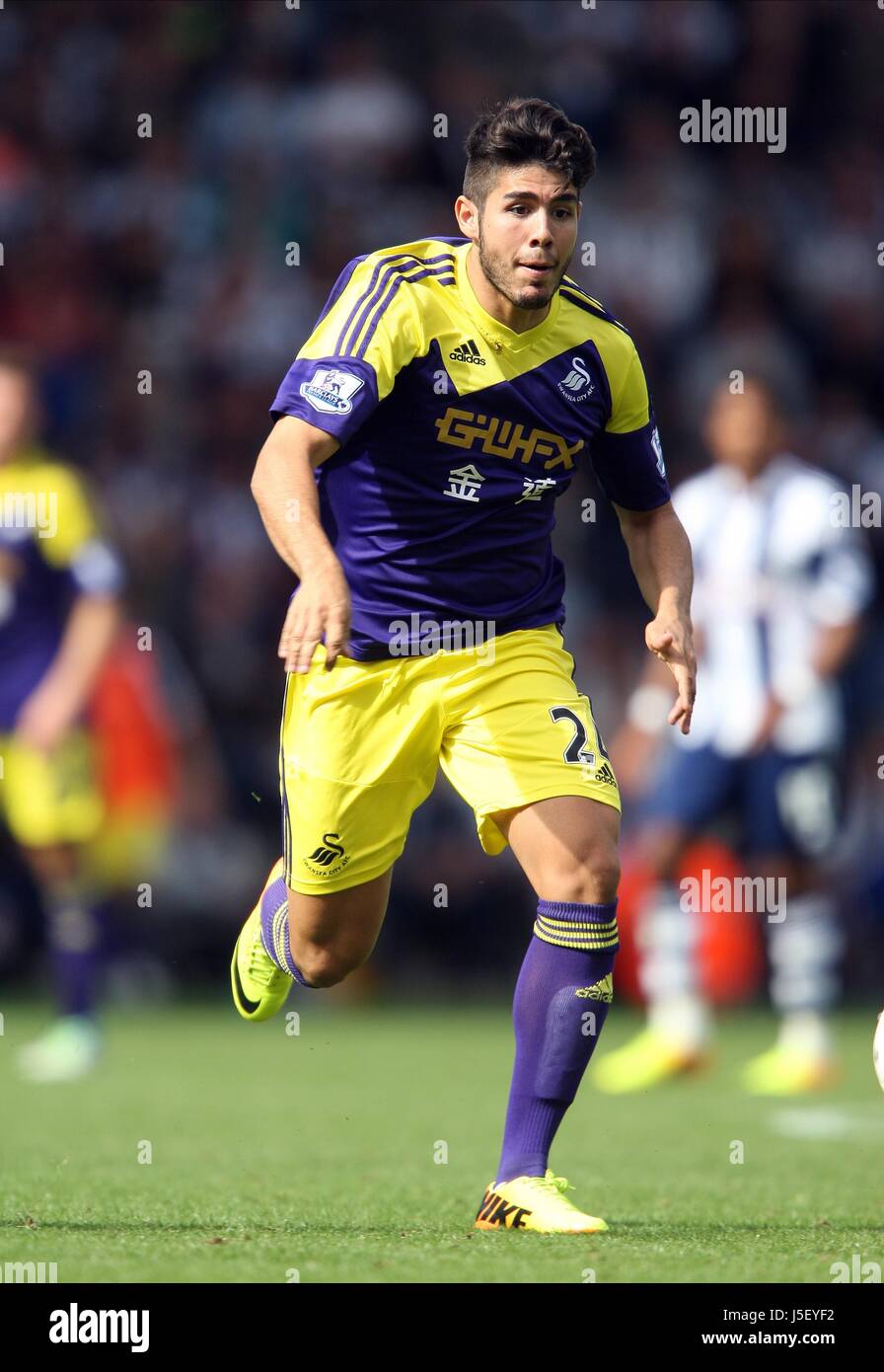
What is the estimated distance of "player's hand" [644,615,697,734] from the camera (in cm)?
480

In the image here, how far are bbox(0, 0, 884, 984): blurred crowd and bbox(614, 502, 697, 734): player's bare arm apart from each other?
6308 mm

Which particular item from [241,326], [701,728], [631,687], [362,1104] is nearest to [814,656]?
[701,728]

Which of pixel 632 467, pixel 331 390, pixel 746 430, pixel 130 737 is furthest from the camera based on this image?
pixel 130 737

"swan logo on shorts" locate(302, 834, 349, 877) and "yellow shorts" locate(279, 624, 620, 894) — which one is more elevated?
"yellow shorts" locate(279, 624, 620, 894)

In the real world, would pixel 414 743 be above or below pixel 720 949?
above

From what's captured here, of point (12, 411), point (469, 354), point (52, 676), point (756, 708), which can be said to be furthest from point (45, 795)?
point (469, 354)

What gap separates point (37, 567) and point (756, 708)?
3061 millimetres

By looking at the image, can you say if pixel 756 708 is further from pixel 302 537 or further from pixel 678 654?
pixel 302 537

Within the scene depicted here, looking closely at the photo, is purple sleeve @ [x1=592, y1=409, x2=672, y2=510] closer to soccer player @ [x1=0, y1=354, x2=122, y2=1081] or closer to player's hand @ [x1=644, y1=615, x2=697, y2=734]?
player's hand @ [x1=644, y1=615, x2=697, y2=734]

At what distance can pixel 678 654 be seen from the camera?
4820mm

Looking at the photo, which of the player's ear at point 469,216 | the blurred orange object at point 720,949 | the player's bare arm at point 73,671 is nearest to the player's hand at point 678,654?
the player's ear at point 469,216

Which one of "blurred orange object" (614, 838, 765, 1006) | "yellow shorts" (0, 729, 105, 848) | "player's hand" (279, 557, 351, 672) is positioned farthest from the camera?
"blurred orange object" (614, 838, 765, 1006)

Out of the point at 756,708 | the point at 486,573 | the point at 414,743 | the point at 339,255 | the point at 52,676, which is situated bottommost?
the point at 414,743

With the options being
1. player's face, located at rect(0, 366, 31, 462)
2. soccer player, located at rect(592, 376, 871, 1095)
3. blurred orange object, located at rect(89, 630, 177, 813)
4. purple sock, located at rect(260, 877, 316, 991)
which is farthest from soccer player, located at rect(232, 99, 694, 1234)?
blurred orange object, located at rect(89, 630, 177, 813)
